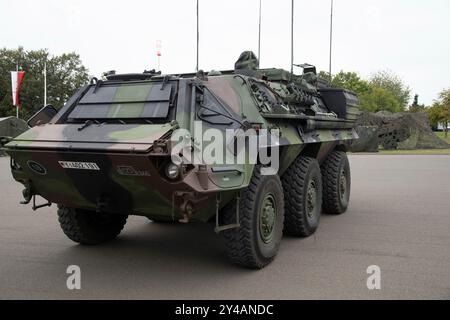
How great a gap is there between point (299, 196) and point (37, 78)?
38.3 meters

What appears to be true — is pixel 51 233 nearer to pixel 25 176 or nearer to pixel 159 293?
pixel 25 176

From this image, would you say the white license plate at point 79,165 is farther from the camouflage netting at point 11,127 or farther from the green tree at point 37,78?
the green tree at point 37,78

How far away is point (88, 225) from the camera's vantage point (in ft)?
18.2

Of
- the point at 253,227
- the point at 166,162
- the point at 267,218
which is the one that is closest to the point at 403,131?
the point at 267,218

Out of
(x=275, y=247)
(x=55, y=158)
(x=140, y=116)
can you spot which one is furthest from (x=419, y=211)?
(x=55, y=158)

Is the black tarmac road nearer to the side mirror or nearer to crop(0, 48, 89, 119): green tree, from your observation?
the side mirror

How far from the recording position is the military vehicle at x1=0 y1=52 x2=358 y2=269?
401 centimetres

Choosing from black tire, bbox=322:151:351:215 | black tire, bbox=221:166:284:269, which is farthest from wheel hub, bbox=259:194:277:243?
black tire, bbox=322:151:351:215

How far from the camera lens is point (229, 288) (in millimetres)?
4195

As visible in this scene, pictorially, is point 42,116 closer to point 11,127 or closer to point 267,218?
point 267,218

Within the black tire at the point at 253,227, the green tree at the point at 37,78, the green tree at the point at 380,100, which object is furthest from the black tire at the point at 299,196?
the green tree at the point at 380,100

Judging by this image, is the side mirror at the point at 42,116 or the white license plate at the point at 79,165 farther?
the side mirror at the point at 42,116

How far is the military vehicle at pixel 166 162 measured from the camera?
4.01 metres

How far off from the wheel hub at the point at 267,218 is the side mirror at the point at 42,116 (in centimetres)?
231
